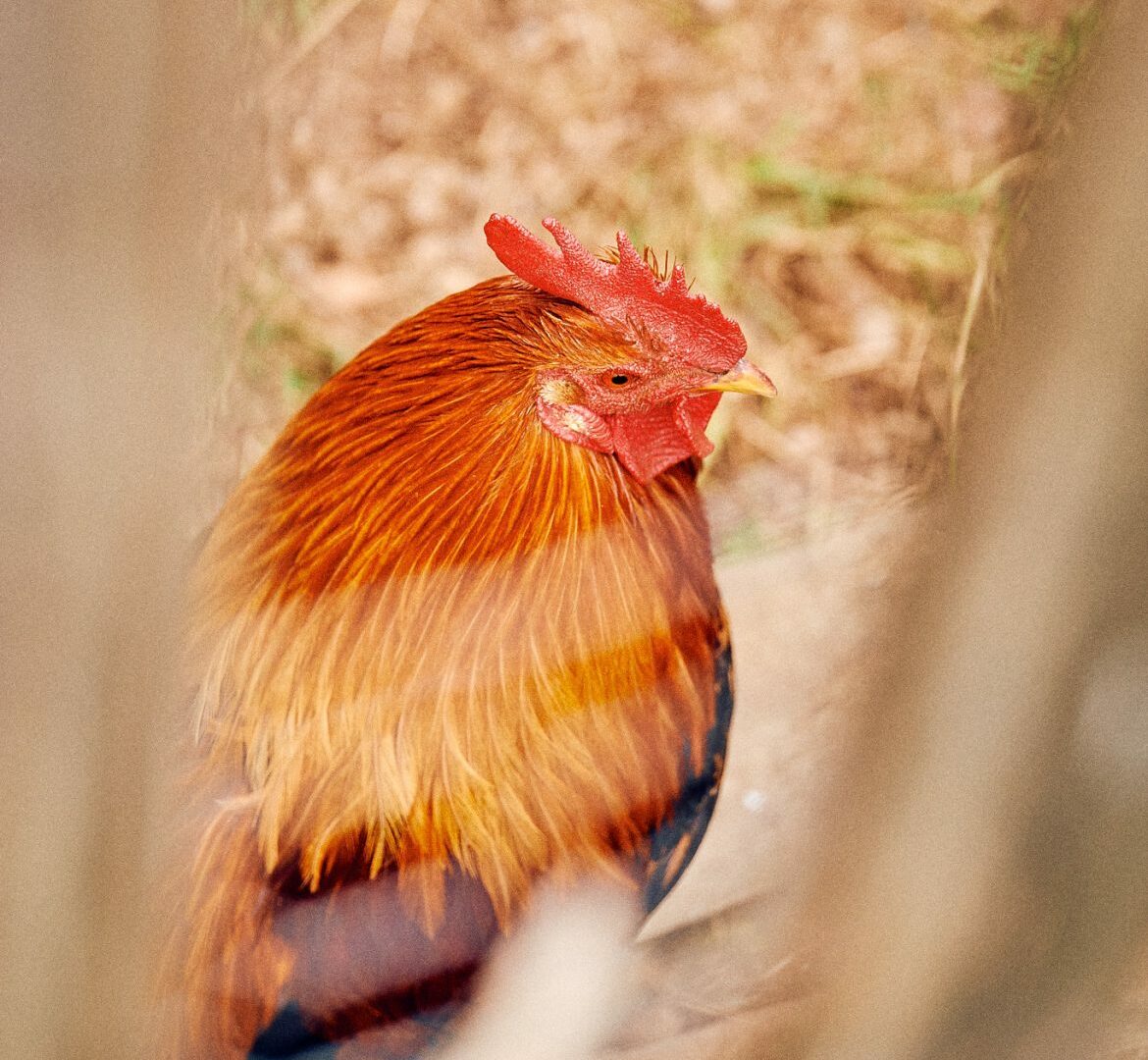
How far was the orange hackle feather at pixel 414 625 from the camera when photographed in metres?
0.67

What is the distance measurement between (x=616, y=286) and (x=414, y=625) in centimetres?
27

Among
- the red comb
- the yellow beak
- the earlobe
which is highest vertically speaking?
the red comb

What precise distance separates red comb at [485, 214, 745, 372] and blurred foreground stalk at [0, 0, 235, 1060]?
0.86ft

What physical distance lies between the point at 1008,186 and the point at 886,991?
609mm

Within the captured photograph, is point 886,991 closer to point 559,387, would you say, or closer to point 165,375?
point 559,387

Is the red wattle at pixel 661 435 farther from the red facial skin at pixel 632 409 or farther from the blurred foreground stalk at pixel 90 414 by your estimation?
the blurred foreground stalk at pixel 90 414

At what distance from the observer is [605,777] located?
759 mm

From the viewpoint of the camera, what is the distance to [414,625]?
0.68 metres

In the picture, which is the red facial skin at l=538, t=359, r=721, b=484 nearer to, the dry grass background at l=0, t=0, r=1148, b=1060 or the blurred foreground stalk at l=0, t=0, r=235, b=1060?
the dry grass background at l=0, t=0, r=1148, b=1060

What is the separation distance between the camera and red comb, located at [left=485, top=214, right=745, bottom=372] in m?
0.65

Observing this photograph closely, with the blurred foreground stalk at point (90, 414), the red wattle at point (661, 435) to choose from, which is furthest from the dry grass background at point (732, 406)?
the red wattle at point (661, 435)

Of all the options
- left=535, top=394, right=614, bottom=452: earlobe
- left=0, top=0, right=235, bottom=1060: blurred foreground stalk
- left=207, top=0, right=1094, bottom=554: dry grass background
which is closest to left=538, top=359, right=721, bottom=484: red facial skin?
left=535, top=394, right=614, bottom=452: earlobe

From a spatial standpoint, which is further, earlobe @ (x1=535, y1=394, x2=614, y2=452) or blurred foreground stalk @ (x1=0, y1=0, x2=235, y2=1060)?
earlobe @ (x1=535, y1=394, x2=614, y2=452)

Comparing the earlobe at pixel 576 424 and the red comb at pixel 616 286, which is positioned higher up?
the red comb at pixel 616 286
